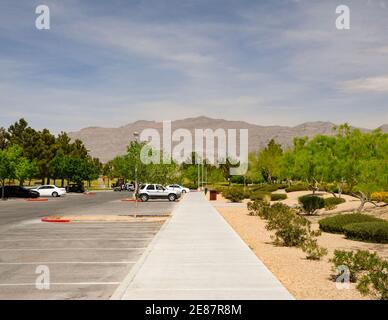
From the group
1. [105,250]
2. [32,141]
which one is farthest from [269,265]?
[32,141]

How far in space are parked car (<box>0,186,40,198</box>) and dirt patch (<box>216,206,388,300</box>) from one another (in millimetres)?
40231

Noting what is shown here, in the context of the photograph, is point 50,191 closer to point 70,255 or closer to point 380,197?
point 380,197

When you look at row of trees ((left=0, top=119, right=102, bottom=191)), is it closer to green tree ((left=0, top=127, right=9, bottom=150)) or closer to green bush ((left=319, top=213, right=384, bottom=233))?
green tree ((left=0, top=127, right=9, bottom=150))

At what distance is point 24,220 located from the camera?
1068 inches

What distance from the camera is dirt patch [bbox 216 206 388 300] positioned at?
9.95 meters

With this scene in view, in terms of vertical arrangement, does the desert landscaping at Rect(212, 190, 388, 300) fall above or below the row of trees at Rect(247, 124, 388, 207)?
below

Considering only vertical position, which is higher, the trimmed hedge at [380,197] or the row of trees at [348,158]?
the row of trees at [348,158]

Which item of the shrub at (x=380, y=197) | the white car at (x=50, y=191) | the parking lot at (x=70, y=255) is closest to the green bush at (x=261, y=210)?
the parking lot at (x=70, y=255)

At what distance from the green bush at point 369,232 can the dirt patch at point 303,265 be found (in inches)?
15.0

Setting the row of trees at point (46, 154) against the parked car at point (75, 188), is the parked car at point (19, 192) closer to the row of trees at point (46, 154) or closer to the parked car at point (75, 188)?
the parked car at point (75, 188)

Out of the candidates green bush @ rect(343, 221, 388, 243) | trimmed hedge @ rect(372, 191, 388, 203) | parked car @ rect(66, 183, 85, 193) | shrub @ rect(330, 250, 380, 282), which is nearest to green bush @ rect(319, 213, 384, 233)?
green bush @ rect(343, 221, 388, 243)

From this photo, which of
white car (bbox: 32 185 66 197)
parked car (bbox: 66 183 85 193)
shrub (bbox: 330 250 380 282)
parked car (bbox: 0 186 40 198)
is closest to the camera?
shrub (bbox: 330 250 380 282)

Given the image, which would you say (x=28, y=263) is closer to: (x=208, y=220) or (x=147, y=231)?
(x=147, y=231)

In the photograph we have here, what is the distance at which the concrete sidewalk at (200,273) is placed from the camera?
9.39 metres
